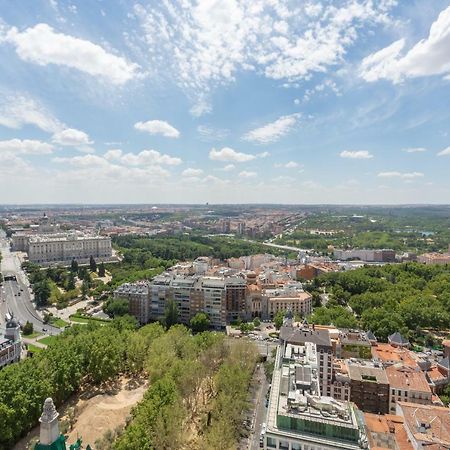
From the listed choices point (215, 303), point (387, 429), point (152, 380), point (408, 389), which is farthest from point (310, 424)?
point (215, 303)

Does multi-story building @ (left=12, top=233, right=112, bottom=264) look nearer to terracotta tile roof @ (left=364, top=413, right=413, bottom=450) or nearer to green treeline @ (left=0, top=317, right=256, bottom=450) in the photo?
green treeline @ (left=0, top=317, right=256, bottom=450)

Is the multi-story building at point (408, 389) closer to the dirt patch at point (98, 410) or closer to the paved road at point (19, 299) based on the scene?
the dirt patch at point (98, 410)

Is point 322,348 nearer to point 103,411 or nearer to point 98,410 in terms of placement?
point 103,411

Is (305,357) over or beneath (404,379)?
over

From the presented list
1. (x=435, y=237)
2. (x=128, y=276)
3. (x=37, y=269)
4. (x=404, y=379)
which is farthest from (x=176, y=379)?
(x=435, y=237)

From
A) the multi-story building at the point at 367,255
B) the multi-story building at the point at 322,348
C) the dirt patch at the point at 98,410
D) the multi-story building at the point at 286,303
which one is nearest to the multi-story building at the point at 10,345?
the dirt patch at the point at 98,410

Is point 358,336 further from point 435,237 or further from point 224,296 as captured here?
point 435,237
